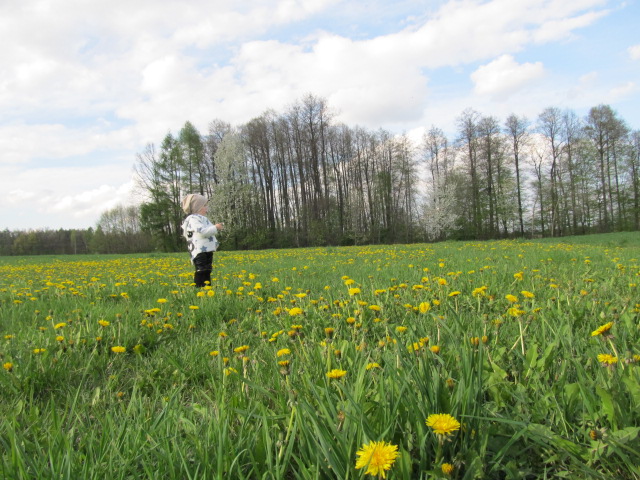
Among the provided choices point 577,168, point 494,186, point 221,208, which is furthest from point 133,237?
point 577,168

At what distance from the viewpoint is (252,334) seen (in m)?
3.06

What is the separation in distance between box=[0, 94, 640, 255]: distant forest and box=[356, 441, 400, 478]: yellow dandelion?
37557 millimetres

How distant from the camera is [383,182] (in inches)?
1647

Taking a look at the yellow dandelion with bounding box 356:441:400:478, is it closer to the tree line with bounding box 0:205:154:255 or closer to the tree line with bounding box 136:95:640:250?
the tree line with bounding box 136:95:640:250

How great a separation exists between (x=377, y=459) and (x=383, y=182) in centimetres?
4228

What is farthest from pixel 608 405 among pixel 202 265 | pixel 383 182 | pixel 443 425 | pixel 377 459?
pixel 383 182

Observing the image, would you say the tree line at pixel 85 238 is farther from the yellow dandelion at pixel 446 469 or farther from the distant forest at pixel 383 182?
the yellow dandelion at pixel 446 469

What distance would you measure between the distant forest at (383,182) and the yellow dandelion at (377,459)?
123ft

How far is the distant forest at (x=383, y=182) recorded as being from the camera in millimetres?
38875

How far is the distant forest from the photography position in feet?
128

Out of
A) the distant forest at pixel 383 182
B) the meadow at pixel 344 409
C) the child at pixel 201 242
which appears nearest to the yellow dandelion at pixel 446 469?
the meadow at pixel 344 409

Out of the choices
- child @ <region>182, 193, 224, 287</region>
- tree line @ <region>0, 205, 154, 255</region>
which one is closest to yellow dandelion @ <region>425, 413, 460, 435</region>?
child @ <region>182, 193, 224, 287</region>

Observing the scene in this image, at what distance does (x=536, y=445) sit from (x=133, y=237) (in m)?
67.3

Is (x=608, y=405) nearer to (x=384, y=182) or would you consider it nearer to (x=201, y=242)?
(x=201, y=242)
